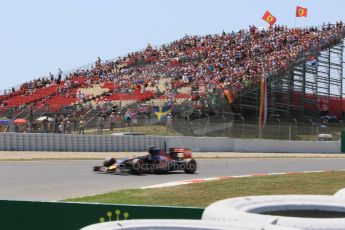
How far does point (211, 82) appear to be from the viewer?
3909cm

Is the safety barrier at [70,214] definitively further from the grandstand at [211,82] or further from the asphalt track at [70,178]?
the grandstand at [211,82]

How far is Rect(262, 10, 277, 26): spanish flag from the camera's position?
51.5 m

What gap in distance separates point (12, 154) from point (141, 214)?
1869 cm

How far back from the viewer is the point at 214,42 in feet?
166

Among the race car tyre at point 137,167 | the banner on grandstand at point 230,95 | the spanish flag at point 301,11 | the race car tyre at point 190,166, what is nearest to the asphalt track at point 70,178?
the race car tyre at point 190,166

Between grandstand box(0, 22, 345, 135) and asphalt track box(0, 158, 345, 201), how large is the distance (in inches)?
447

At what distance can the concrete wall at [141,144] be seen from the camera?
84.3ft

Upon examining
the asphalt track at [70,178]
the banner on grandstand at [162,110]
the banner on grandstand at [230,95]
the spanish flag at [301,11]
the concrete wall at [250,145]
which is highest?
the spanish flag at [301,11]

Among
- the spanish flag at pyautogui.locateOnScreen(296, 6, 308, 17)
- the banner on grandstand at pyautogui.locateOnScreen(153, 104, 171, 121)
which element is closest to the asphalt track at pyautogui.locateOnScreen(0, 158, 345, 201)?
the banner on grandstand at pyautogui.locateOnScreen(153, 104, 171, 121)

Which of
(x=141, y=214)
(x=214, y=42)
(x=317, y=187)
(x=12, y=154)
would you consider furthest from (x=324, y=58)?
(x=141, y=214)

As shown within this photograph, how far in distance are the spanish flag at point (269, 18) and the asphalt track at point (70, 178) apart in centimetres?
3095

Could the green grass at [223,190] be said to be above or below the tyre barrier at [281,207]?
below

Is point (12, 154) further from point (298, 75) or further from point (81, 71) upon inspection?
point (81, 71)

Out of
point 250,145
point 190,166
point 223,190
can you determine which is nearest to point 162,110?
point 250,145
